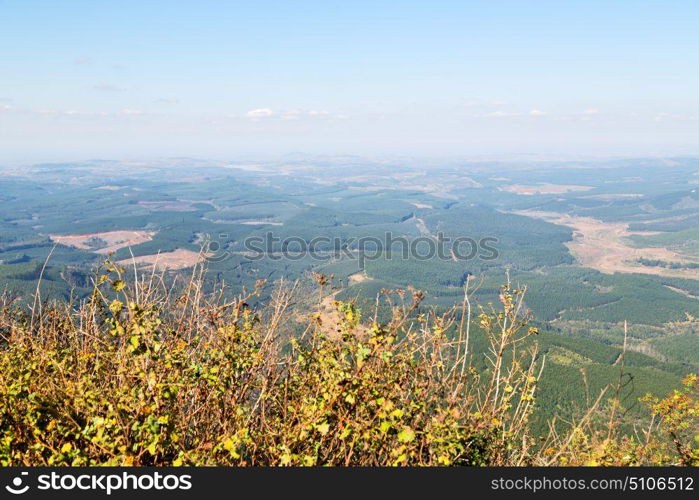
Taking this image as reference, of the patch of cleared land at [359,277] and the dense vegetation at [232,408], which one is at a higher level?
the dense vegetation at [232,408]

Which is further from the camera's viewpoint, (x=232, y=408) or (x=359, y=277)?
(x=359, y=277)

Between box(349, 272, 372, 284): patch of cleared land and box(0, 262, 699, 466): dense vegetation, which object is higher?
box(0, 262, 699, 466): dense vegetation

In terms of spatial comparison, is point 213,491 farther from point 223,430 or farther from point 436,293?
point 436,293

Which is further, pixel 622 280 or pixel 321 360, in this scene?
pixel 622 280

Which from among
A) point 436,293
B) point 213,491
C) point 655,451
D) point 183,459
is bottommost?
point 436,293

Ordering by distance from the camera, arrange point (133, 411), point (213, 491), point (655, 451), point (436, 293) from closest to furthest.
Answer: point (213, 491) < point (133, 411) < point (655, 451) < point (436, 293)

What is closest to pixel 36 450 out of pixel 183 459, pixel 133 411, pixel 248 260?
pixel 133 411

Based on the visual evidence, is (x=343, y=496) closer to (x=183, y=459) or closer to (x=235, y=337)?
(x=183, y=459)

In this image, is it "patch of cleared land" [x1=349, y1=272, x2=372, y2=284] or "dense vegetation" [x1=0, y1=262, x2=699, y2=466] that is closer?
"dense vegetation" [x1=0, y1=262, x2=699, y2=466]

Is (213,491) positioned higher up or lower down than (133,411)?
lower down

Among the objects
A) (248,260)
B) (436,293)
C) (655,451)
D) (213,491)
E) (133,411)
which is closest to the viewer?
(213,491)
